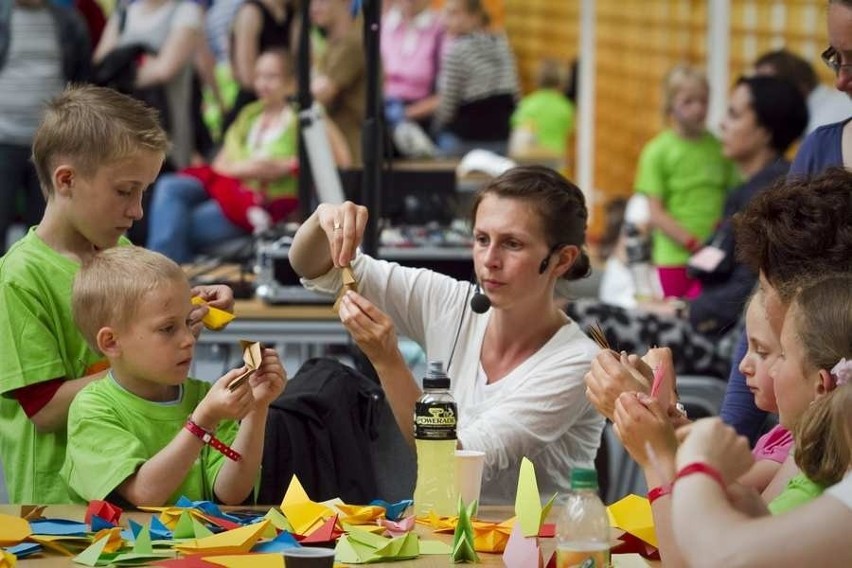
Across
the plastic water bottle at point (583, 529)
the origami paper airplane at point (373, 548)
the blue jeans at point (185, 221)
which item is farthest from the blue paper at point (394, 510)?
the blue jeans at point (185, 221)

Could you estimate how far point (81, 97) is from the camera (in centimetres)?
312

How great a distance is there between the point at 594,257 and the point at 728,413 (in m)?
7.03

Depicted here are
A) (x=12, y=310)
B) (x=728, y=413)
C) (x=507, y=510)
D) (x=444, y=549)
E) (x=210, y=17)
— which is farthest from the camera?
(x=210, y=17)

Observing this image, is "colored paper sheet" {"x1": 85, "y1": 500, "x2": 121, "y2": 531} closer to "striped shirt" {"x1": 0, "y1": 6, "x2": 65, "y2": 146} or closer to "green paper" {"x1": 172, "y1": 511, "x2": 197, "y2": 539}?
"green paper" {"x1": 172, "y1": 511, "x2": 197, "y2": 539}

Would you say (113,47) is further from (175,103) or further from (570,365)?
(570,365)

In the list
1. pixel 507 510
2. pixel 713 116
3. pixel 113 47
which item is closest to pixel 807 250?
pixel 507 510

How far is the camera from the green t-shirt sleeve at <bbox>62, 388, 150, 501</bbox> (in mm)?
2758

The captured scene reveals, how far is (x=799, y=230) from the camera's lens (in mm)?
2637

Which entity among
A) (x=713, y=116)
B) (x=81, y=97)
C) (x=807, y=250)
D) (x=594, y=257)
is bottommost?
(x=594, y=257)

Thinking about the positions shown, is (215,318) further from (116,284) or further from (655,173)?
(655,173)

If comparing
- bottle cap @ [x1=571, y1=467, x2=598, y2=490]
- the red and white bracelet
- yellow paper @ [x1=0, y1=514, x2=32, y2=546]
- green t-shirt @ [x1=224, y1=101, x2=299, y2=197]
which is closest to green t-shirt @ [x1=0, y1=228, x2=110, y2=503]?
the red and white bracelet

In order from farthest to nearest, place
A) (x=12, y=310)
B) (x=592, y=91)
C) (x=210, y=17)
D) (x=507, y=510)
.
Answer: (x=592, y=91), (x=210, y=17), (x=12, y=310), (x=507, y=510)

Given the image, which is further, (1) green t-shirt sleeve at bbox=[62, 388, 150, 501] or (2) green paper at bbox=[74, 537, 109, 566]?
(1) green t-shirt sleeve at bbox=[62, 388, 150, 501]

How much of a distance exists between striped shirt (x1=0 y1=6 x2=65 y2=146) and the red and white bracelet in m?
4.35
